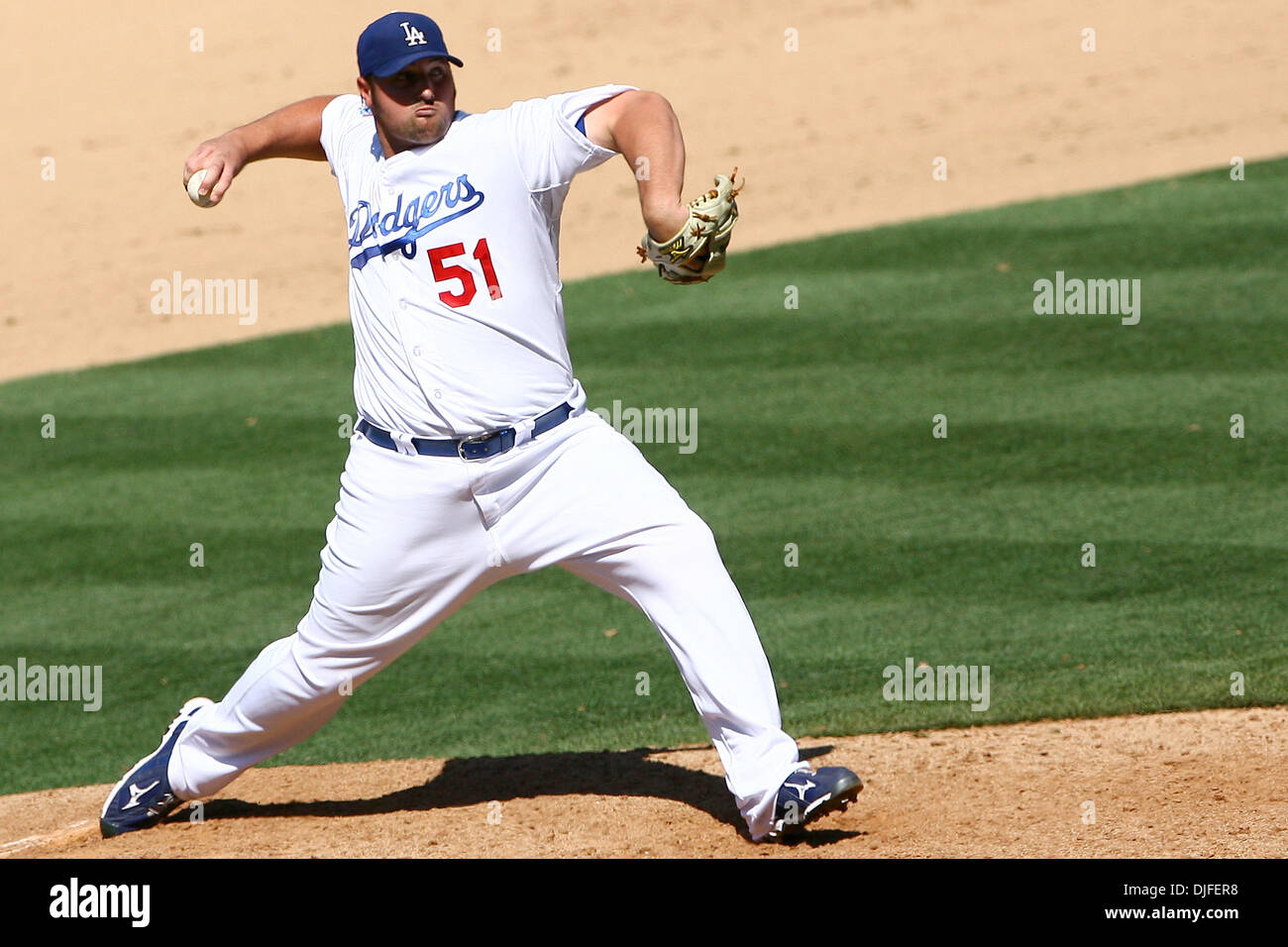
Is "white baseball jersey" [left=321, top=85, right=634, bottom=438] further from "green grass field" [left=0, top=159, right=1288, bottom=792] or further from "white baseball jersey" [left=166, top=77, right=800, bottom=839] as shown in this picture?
"green grass field" [left=0, top=159, right=1288, bottom=792]

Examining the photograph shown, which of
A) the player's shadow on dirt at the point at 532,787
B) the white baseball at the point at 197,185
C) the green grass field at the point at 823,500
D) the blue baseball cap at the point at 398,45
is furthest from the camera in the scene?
the green grass field at the point at 823,500

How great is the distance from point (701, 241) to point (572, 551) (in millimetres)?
906

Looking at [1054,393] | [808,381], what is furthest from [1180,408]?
[808,381]

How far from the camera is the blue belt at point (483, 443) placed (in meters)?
4.24

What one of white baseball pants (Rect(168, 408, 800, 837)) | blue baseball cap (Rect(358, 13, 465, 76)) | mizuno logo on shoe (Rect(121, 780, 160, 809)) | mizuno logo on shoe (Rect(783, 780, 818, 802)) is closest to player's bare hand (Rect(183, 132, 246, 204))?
blue baseball cap (Rect(358, 13, 465, 76))

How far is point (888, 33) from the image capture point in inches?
711

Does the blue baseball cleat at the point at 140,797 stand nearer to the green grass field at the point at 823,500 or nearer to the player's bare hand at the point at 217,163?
the green grass field at the point at 823,500

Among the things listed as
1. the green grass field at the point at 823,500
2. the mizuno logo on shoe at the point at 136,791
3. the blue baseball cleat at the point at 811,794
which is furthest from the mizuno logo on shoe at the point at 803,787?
the mizuno logo on shoe at the point at 136,791

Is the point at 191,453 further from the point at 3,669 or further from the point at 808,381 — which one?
the point at 808,381

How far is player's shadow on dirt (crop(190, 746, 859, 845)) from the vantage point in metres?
4.94

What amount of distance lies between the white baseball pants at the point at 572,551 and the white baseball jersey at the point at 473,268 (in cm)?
14

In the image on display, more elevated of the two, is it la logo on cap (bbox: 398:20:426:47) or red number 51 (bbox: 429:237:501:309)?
la logo on cap (bbox: 398:20:426:47)

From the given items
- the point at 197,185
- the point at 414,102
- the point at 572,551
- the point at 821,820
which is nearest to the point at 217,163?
the point at 197,185

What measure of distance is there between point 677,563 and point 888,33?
1491 cm
